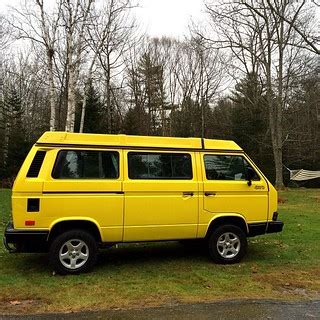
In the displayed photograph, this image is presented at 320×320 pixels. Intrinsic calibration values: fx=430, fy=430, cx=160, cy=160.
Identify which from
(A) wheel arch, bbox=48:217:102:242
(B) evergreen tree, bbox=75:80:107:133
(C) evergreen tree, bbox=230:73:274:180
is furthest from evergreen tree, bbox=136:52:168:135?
(A) wheel arch, bbox=48:217:102:242

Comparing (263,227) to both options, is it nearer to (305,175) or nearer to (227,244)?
(227,244)

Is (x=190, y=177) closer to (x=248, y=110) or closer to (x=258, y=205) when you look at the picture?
(x=258, y=205)

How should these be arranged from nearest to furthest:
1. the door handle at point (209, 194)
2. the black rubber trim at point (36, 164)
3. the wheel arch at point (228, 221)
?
1. the black rubber trim at point (36, 164)
2. the door handle at point (209, 194)
3. the wheel arch at point (228, 221)

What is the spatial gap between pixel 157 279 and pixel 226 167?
8.30 ft

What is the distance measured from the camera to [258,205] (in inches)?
320

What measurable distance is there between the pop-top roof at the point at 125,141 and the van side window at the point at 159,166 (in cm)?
17

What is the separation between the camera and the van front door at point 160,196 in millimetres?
7258

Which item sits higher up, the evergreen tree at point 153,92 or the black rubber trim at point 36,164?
the evergreen tree at point 153,92

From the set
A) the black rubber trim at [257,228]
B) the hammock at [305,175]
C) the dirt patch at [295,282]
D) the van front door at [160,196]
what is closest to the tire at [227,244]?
the black rubber trim at [257,228]

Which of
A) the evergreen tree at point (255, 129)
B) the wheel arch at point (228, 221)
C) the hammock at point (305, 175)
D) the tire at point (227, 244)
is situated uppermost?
the evergreen tree at point (255, 129)

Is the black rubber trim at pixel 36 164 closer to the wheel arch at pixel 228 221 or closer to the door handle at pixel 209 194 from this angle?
the door handle at pixel 209 194

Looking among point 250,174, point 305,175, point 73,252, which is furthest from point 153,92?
point 73,252

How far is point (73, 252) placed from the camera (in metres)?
6.96

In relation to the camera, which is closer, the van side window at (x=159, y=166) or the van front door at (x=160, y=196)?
the van front door at (x=160, y=196)
